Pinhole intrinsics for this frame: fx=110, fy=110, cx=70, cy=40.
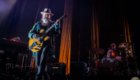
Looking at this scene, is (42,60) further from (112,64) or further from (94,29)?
(94,29)

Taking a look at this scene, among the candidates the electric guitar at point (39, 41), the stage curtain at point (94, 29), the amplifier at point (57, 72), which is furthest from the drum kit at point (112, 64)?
the electric guitar at point (39, 41)

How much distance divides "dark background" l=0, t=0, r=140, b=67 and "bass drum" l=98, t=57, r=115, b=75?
1.00 meters

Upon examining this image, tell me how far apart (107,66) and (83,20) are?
2583 millimetres

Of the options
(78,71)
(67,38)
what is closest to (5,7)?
(67,38)

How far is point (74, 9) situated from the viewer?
5.12 metres

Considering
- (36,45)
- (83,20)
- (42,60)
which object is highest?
(83,20)

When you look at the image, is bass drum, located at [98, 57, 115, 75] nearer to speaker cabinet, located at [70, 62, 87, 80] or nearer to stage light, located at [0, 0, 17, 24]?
speaker cabinet, located at [70, 62, 87, 80]

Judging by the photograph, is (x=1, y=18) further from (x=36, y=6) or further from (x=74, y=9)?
(x=74, y=9)

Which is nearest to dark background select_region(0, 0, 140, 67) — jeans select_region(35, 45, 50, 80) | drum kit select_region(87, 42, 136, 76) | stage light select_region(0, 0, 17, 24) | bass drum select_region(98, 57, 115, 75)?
stage light select_region(0, 0, 17, 24)

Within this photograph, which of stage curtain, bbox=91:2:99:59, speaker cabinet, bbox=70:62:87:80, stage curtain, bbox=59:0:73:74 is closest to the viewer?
speaker cabinet, bbox=70:62:87:80

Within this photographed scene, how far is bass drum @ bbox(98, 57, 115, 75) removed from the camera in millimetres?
3936

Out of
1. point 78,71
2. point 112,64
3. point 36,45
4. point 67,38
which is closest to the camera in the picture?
point 36,45

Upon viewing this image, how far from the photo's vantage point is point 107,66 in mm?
4090

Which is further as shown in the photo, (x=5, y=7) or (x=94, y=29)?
(x=94, y=29)
